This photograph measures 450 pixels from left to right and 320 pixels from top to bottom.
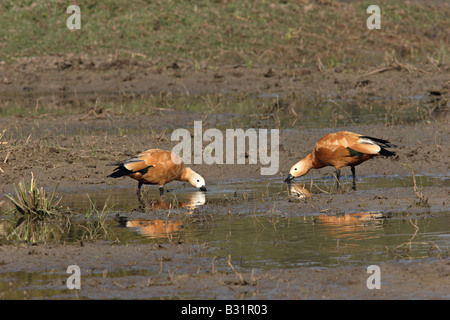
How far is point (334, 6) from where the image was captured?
2984 cm

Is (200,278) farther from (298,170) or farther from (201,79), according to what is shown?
(201,79)

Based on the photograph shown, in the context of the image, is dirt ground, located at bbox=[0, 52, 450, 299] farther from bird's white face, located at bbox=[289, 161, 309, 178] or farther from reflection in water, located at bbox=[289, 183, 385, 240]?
bird's white face, located at bbox=[289, 161, 309, 178]

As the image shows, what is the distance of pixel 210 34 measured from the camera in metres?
25.5

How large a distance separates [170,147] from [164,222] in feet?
15.2

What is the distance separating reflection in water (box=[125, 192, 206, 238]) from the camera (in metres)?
8.42

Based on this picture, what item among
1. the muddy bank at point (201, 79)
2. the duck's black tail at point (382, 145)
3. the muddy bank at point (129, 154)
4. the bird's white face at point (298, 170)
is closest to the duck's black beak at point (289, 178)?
the bird's white face at point (298, 170)

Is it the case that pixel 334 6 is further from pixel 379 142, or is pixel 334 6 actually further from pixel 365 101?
pixel 379 142

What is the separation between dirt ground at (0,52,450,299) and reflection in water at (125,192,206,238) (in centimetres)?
54

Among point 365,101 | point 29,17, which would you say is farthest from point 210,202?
point 29,17

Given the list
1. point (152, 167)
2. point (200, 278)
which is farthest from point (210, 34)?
point (200, 278)

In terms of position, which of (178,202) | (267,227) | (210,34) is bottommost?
(267,227)

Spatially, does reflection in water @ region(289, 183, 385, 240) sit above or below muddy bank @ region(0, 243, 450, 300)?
above

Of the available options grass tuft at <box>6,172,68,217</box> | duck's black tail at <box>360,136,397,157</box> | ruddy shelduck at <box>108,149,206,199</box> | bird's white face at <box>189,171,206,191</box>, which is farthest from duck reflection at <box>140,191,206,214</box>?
duck's black tail at <box>360,136,397,157</box>
